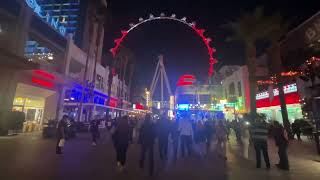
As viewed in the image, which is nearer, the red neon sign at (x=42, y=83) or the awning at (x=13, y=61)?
the awning at (x=13, y=61)

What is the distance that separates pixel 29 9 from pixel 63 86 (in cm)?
1056

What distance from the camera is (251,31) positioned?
26938 millimetres

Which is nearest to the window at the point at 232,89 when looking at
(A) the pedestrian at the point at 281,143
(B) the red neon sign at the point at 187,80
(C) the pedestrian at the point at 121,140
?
(B) the red neon sign at the point at 187,80

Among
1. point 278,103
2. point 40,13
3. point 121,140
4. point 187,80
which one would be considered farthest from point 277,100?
point 187,80

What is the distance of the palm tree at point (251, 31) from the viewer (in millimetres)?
25609

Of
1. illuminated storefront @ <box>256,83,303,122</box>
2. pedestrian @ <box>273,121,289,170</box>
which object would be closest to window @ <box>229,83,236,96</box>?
illuminated storefront @ <box>256,83,303,122</box>

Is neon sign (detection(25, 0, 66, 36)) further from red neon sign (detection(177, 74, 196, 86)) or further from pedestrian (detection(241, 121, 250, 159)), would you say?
red neon sign (detection(177, 74, 196, 86))

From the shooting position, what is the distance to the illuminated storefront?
1148 inches

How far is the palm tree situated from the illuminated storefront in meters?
4.73

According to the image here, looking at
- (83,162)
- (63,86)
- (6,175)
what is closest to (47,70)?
(63,86)

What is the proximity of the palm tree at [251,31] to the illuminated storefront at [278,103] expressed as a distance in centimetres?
473

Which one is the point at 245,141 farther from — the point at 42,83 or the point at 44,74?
the point at 42,83

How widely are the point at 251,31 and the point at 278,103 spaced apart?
38.3 feet

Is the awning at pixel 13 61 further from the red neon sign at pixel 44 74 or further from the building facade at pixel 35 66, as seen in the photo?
the red neon sign at pixel 44 74
